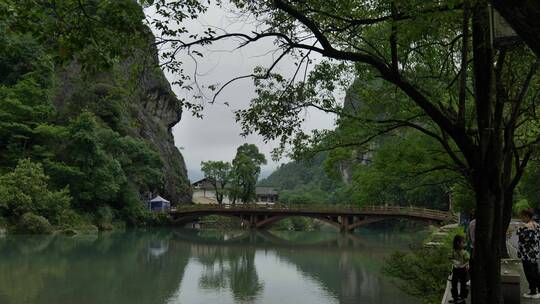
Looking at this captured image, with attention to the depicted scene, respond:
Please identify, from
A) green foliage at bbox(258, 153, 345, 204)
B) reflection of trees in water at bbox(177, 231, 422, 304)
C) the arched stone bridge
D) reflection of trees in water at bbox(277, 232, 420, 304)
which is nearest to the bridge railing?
the arched stone bridge

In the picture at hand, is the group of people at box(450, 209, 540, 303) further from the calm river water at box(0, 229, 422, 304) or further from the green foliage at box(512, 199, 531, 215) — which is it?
the green foliage at box(512, 199, 531, 215)

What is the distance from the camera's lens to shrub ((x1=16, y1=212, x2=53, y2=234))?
29.9 meters

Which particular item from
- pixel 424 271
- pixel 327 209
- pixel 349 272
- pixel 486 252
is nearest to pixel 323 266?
pixel 349 272

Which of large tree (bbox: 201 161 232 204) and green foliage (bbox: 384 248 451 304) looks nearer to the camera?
green foliage (bbox: 384 248 451 304)

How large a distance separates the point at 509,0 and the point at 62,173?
3611 cm

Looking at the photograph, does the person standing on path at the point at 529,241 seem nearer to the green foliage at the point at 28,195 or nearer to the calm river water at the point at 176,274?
the calm river water at the point at 176,274

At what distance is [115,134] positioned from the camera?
131 feet

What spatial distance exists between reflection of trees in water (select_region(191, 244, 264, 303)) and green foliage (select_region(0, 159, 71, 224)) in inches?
348

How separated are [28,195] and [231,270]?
1557 cm

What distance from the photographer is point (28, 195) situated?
99.6 ft

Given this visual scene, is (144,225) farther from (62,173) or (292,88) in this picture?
(292,88)

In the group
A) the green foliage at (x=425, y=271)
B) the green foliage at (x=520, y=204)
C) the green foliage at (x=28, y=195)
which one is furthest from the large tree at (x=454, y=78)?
the green foliage at (x=520, y=204)

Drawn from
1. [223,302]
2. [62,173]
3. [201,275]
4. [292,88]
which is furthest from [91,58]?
[62,173]

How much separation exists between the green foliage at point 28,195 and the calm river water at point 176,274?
2.81 metres
